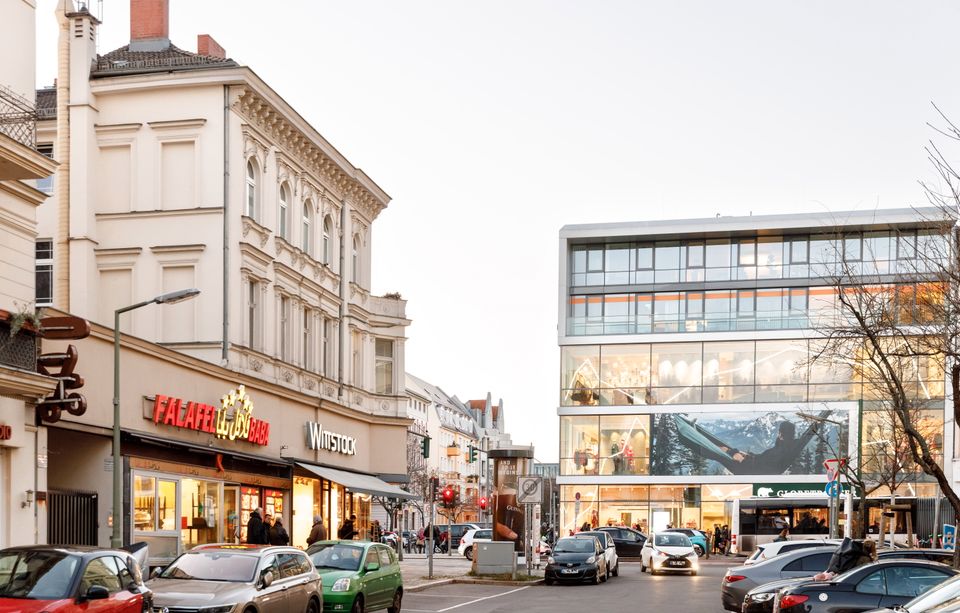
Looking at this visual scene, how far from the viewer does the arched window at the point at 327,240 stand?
44750mm

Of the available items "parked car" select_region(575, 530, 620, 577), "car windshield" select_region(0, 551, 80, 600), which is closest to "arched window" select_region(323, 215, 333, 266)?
"parked car" select_region(575, 530, 620, 577)

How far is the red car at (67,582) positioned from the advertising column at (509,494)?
26.0m

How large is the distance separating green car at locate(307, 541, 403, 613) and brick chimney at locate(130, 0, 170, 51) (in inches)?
917

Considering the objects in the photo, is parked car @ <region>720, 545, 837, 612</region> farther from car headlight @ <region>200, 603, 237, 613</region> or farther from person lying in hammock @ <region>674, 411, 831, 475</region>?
person lying in hammock @ <region>674, 411, 831, 475</region>

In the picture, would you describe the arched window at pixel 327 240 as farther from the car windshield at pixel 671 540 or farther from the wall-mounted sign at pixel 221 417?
the car windshield at pixel 671 540

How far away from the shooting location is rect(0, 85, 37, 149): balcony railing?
75.6ft

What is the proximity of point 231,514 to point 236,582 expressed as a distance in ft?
54.4

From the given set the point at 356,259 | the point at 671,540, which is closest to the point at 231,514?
the point at 356,259

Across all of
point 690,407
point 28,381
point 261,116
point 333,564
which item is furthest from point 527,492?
point 690,407

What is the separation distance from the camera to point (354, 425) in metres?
46.1

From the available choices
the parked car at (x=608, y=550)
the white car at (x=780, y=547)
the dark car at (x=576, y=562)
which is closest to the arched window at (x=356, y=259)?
the parked car at (x=608, y=550)

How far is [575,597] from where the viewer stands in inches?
1207

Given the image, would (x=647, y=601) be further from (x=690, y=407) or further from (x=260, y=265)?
(x=690, y=407)

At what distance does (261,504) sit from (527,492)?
7.94 m
